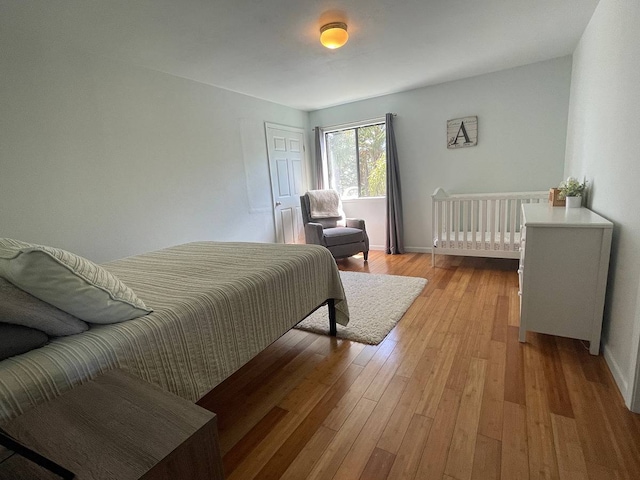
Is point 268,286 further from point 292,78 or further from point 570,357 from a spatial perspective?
point 292,78

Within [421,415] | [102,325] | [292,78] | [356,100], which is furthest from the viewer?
[356,100]

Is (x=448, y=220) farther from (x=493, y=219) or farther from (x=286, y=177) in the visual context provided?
(x=286, y=177)

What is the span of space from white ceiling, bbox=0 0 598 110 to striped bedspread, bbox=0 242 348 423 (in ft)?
5.41

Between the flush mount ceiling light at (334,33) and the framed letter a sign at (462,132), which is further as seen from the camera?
the framed letter a sign at (462,132)

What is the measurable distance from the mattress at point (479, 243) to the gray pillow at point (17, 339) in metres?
3.63

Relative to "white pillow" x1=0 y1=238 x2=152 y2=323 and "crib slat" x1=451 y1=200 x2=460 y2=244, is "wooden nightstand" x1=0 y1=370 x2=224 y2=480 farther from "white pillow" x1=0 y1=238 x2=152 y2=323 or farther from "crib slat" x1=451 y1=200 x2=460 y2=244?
"crib slat" x1=451 y1=200 x2=460 y2=244

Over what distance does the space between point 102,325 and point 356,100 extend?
→ 4.50 meters

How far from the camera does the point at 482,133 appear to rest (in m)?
3.89

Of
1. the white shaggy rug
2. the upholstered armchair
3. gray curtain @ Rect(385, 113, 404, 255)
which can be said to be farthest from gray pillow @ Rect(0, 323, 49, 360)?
gray curtain @ Rect(385, 113, 404, 255)

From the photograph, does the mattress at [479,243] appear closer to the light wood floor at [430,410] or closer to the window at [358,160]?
the light wood floor at [430,410]

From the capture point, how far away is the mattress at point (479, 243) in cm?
334

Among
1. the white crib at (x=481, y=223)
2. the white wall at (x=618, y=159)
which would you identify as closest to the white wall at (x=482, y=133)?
the white crib at (x=481, y=223)

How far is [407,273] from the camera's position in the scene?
141 inches

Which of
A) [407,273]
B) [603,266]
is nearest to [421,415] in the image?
[603,266]
